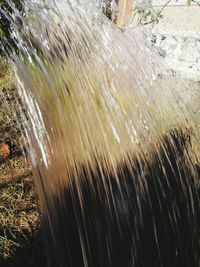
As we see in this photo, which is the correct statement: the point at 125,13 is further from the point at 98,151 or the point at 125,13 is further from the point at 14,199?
the point at 14,199

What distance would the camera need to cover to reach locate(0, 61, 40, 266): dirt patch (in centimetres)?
191

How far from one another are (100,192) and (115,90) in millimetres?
981

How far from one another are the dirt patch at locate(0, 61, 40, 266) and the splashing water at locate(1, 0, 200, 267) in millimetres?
319

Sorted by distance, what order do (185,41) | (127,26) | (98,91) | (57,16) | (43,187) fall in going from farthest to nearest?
(127,26)
(185,41)
(57,16)
(98,91)
(43,187)

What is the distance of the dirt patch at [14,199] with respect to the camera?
191 centimetres

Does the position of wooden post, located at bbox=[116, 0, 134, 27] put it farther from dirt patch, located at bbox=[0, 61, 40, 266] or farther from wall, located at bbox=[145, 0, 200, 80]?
dirt patch, located at bbox=[0, 61, 40, 266]

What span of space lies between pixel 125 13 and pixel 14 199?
2.32 metres

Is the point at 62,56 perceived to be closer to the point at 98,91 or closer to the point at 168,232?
the point at 98,91

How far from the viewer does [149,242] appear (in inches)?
79.1

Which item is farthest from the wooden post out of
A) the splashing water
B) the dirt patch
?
the dirt patch

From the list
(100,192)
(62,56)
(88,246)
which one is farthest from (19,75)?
(88,246)

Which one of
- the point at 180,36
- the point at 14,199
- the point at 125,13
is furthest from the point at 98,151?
the point at 125,13

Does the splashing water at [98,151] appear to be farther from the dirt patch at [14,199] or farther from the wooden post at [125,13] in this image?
the wooden post at [125,13]

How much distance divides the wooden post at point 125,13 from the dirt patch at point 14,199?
1.55 meters
